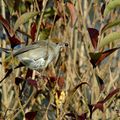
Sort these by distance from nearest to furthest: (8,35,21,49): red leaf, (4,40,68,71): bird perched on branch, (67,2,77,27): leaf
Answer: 1. (8,35,21,49): red leaf
2. (67,2,77,27): leaf
3. (4,40,68,71): bird perched on branch

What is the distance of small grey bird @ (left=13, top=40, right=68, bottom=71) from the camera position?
195cm

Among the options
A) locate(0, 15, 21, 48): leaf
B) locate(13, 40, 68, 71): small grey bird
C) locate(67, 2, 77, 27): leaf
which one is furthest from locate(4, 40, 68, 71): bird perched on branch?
locate(0, 15, 21, 48): leaf

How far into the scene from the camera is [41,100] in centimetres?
274

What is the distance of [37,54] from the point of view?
2205 millimetres

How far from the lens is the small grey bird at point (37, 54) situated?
195 centimetres

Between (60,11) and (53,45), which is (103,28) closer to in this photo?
(60,11)

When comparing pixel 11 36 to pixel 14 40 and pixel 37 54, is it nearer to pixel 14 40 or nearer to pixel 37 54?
pixel 14 40

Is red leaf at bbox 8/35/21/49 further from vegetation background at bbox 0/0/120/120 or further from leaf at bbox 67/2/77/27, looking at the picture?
leaf at bbox 67/2/77/27

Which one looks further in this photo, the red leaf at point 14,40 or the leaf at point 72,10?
the leaf at point 72,10

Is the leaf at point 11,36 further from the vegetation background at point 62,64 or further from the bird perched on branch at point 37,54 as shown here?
the bird perched on branch at point 37,54

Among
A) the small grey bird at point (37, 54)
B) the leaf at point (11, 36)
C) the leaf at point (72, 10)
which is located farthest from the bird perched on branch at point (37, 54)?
the leaf at point (11, 36)

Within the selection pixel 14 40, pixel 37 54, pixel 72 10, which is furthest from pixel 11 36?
pixel 37 54

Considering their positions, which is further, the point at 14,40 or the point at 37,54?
the point at 37,54

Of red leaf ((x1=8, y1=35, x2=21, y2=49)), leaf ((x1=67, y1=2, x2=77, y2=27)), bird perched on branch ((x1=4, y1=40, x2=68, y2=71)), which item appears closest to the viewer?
red leaf ((x1=8, y1=35, x2=21, y2=49))
